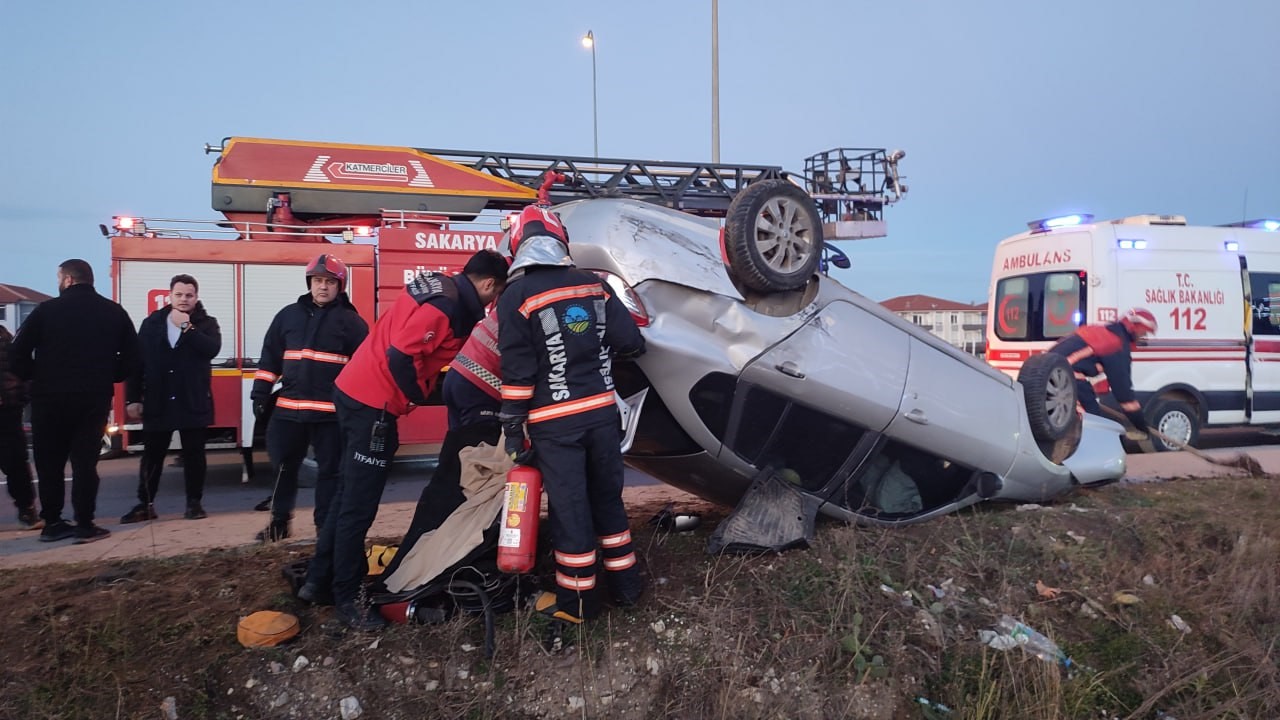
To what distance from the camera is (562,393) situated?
10.9ft

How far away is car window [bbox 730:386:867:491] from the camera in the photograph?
390 centimetres

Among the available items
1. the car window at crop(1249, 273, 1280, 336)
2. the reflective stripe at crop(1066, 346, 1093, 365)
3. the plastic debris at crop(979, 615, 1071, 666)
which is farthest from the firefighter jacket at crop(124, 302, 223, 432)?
the car window at crop(1249, 273, 1280, 336)

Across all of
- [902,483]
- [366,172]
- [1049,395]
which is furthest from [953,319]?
[902,483]

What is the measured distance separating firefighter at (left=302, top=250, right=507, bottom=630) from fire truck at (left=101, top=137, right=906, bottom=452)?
4.10 metres

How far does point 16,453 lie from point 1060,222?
10061 mm

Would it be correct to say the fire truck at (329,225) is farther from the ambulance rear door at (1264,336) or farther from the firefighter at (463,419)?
the ambulance rear door at (1264,336)

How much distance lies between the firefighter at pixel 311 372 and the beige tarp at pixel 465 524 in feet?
3.01

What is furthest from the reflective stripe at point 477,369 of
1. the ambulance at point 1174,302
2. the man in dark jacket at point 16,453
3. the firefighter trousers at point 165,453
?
the ambulance at point 1174,302

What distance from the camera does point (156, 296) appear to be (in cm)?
807

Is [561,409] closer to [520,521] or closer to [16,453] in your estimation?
[520,521]

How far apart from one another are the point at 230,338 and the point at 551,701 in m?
6.51

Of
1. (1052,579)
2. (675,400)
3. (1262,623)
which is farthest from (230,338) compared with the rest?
(1262,623)

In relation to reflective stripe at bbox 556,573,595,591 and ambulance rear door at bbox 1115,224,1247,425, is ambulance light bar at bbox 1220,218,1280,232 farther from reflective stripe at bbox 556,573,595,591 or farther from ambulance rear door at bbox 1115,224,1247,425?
reflective stripe at bbox 556,573,595,591

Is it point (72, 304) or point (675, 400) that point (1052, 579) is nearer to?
point (675, 400)
